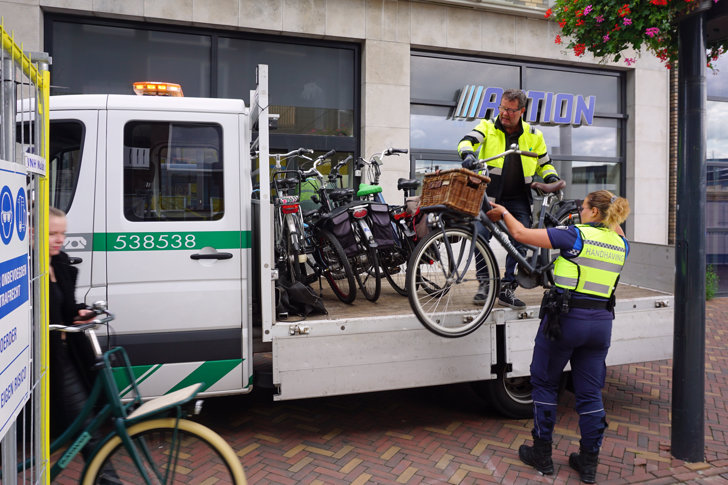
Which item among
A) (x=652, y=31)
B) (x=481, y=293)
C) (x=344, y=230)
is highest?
(x=652, y=31)

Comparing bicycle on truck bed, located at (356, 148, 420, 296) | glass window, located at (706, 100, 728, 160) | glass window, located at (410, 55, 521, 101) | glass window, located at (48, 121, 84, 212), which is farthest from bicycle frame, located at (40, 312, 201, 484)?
glass window, located at (706, 100, 728, 160)

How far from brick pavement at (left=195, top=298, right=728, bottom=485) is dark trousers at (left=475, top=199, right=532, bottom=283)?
1.18m

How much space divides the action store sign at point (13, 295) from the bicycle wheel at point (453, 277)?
2488 millimetres

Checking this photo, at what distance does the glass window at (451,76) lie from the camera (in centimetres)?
992

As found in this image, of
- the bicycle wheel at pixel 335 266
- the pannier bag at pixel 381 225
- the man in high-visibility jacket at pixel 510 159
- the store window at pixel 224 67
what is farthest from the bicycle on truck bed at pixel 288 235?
the store window at pixel 224 67

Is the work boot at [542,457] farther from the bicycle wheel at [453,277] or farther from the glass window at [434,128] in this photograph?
the glass window at [434,128]

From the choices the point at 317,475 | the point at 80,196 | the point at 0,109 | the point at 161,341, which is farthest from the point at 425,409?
the point at 0,109

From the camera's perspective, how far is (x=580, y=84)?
36.0 ft

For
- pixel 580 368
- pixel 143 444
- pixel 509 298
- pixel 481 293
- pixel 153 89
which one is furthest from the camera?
pixel 509 298

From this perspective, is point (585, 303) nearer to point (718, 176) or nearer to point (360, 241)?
point (360, 241)

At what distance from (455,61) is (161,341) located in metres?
7.99

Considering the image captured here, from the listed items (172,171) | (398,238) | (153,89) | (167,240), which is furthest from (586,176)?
(167,240)

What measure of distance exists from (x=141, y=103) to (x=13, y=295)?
2.11m

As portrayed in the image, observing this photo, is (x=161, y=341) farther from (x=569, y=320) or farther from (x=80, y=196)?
(x=569, y=320)
